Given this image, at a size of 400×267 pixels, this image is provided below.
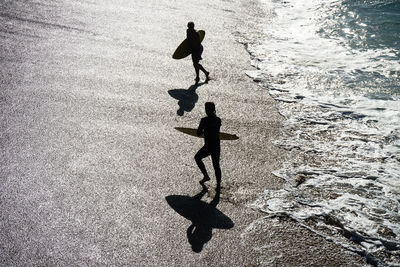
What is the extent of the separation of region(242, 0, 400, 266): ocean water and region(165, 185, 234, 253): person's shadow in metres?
0.76

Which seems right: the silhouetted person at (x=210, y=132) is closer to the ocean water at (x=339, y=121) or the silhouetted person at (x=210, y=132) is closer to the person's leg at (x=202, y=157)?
the person's leg at (x=202, y=157)

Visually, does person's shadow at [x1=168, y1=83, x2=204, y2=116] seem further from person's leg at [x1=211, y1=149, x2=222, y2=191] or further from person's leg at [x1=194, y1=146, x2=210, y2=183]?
person's leg at [x1=211, y1=149, x2=222, y2=191]

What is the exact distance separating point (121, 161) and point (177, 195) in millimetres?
1411

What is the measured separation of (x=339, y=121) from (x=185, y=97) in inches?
158

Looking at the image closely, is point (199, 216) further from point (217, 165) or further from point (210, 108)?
point (210, 108)

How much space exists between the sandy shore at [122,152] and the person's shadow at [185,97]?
0.05 metres

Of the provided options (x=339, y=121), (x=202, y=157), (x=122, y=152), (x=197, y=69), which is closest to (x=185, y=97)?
(x=197, y=69)

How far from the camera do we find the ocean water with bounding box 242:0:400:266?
6.04 m

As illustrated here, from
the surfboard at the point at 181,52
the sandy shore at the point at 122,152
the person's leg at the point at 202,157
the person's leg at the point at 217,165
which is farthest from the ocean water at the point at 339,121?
the surfboard at the point at 181,52

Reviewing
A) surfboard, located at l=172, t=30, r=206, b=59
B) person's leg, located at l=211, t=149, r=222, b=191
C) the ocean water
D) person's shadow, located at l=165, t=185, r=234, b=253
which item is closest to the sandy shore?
person's shadow, located at l=165, t=185, r=234, b=253

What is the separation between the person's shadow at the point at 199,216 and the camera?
531 centimetres

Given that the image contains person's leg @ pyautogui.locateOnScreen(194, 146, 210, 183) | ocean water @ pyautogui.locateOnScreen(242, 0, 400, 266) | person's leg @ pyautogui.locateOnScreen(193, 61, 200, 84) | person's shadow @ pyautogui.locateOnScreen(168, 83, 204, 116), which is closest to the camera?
ocean water @ pyautogui.locateOnScreen(242, 0, 400, 266)

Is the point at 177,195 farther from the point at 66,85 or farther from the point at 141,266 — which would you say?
the point at 66,85

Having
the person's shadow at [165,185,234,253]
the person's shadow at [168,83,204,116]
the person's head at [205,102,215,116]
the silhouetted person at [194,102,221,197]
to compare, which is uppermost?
the person's head at [205,102,215,116]
